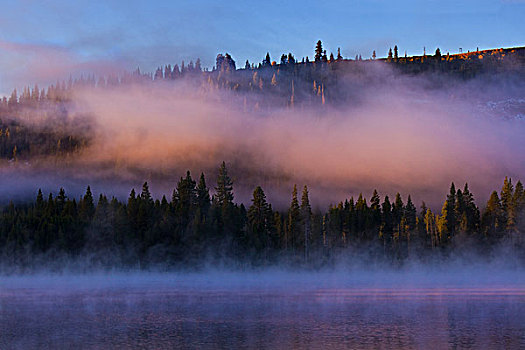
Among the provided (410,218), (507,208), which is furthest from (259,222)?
(507,208)

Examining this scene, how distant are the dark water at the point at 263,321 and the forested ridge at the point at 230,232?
7375cm

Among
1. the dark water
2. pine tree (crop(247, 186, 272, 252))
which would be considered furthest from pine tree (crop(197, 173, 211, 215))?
the dark water

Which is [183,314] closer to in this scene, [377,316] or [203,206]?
[377,316]

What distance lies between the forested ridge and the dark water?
73752 mm

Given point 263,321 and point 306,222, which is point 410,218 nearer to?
point 306,222

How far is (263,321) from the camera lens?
57031mm

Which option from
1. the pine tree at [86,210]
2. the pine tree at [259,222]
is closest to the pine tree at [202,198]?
the pine tree at [259,222]

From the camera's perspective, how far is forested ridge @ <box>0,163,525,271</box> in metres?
160

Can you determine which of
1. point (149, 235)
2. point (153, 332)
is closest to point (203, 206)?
point (149, 235)

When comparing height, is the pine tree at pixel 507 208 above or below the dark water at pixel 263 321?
above

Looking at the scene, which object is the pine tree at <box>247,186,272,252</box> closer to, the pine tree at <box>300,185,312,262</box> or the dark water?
the pine tree at <box>300,185,312,262</box>

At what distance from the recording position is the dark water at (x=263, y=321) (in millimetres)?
45781

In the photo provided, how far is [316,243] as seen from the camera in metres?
181

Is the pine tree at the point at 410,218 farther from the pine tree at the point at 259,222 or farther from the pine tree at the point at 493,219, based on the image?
the pine tree at the point at 259,222
